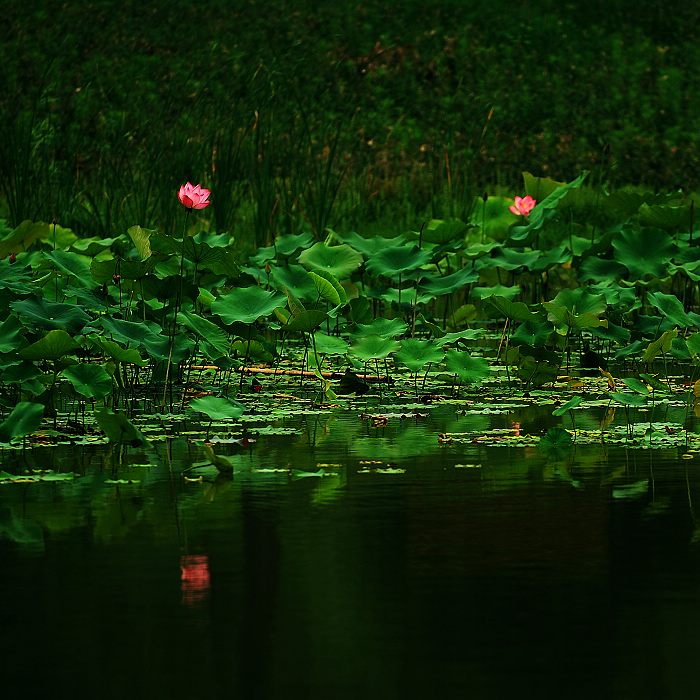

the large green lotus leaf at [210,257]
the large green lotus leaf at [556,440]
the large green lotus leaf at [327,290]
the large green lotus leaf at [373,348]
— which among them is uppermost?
the large green lotus leaf at [210,257]

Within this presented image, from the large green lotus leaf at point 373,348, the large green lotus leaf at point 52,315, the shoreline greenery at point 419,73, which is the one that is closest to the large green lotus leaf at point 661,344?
the large green lotus leaf at point 373,348

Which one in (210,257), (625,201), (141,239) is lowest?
(210,257)

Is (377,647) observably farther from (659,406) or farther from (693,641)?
(659,406)

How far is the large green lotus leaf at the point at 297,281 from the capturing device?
4.80 m

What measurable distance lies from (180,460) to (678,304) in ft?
6.33

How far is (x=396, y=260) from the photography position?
17.1ft

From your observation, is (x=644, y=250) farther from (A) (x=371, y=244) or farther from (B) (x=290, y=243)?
(B) (x=290, y=243)

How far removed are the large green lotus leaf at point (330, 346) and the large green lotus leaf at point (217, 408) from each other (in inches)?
36.2

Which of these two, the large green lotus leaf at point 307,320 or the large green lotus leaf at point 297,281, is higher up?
the large green lotus leaf at point 297,281

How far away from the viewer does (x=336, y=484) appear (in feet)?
9.83

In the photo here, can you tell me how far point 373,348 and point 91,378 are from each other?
39.9 inches

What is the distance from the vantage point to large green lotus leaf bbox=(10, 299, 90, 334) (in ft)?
12.5

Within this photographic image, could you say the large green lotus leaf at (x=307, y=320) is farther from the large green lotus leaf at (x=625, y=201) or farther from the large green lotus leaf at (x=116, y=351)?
the large green lotus leaf at (x=625, y=201)

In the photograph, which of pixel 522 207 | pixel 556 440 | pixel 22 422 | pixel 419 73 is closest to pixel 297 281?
pixel 522 207
